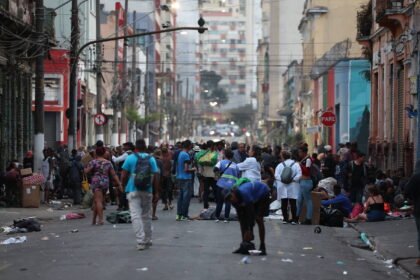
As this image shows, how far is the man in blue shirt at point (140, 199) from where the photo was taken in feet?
56.3

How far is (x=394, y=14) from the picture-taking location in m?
32.4

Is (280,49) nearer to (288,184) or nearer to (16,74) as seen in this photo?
(16,74)

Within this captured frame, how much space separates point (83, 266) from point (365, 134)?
3876cm

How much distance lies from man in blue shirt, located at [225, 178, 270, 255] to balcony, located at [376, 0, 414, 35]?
50.9 ft

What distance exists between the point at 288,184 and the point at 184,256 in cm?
782

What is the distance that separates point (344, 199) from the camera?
2473cm

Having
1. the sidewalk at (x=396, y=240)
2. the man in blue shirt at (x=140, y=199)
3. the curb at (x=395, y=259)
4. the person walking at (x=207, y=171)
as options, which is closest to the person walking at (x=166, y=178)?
the person walking at (x=207, y=171)

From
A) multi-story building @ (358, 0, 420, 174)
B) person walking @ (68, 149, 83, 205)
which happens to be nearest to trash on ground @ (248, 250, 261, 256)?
multi-story building @ (358, 0, 420, 174)

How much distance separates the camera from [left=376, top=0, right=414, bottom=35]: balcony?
3209cm

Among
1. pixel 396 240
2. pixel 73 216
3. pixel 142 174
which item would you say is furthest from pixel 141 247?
pixel 73 216

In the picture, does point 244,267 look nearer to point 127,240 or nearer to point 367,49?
point 127,240

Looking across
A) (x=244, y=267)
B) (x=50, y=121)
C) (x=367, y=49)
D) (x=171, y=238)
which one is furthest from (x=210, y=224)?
(x=50, y=121)

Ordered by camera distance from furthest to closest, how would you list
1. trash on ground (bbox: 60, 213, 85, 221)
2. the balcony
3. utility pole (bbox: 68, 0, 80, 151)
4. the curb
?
utility pole (bbox: 68, 0, 80, 151), the balcony, trash on ground (bbox: 60, 213, 85, 221), the curb

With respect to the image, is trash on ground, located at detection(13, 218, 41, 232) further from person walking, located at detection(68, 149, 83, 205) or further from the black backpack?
person walking, located at detection(68, 149, 83, 205)
